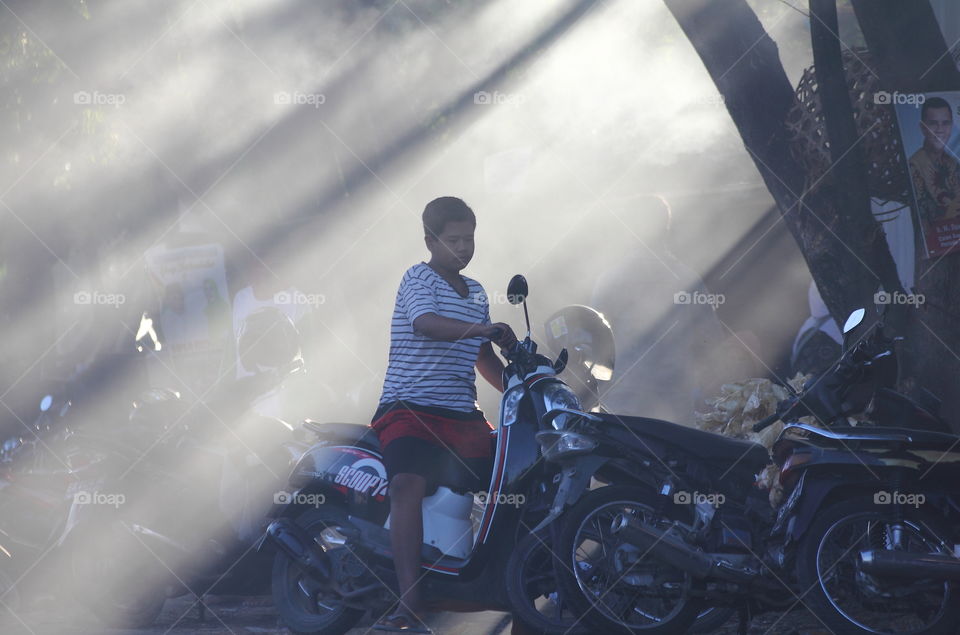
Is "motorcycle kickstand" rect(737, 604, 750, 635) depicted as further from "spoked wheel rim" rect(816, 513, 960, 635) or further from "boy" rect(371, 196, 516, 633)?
"boy" rect(371, 196, 516, 633)

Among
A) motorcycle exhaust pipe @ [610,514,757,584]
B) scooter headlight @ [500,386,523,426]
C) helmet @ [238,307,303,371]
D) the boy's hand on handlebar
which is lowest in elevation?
motorcycle exhaust pipe @ [610,514,757,584]

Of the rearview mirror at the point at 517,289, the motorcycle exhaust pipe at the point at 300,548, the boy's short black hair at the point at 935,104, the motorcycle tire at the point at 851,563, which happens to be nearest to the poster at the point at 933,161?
the boy's short black hair at the point at 935,104

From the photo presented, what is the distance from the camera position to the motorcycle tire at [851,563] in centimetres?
386

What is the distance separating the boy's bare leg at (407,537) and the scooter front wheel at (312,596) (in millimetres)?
462

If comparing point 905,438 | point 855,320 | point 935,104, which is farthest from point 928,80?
point 905,438

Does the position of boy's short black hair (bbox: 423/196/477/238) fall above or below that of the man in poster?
below

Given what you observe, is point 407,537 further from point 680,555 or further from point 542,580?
point 680,555

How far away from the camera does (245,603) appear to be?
6.45 meters

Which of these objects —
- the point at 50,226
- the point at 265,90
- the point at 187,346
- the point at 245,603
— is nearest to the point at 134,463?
the point at 245,603

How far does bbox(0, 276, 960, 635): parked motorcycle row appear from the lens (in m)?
3.93

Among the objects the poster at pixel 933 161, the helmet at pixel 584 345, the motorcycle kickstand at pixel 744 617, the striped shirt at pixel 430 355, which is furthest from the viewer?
the poster at pixel 933 161

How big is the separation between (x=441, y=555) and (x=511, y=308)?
6.92 metres

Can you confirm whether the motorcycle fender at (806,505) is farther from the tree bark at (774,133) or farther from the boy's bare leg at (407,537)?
the tree bark at (774,133)

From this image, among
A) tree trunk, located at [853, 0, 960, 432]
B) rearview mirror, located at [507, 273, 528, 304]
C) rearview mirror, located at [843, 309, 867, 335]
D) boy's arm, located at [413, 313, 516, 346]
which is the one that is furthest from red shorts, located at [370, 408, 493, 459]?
tree trunk, located at [853, 0, 960, 432]
